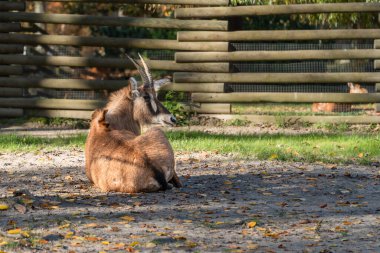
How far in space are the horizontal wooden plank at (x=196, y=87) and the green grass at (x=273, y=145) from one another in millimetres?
2093

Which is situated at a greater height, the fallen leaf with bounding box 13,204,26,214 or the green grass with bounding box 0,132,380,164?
the green grass with bounding box 0,132,380,164

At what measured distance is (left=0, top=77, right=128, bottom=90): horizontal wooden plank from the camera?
15516 millimetres

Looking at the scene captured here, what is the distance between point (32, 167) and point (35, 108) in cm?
537

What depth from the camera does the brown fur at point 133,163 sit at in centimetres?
830

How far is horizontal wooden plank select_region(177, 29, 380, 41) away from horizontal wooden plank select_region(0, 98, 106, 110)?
2.05 meters

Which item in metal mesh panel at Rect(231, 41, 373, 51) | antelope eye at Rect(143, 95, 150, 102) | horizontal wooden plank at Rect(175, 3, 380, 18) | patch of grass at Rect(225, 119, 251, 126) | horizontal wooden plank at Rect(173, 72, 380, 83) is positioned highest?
horizontal wooden plank at Rect(175, 3, 380, 18)

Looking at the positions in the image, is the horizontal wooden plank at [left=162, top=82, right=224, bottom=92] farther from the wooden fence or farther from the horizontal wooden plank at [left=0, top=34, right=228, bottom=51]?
the horizontal wooden plank at [left=0, top=34, right=228, bottom=51]

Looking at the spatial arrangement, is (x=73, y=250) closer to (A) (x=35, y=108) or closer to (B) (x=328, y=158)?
(B) (x=328, y=158)

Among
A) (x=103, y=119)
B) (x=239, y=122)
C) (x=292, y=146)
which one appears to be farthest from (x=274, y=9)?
(x=103, y=119)

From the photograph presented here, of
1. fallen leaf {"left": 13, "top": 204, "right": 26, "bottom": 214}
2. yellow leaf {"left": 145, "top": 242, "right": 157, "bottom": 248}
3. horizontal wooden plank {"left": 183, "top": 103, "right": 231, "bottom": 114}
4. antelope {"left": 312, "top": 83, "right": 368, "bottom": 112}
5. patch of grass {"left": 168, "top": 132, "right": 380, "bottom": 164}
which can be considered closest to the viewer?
yellow leaf {"left": 145, "top": 242, "right": 157, "bottom": 248}

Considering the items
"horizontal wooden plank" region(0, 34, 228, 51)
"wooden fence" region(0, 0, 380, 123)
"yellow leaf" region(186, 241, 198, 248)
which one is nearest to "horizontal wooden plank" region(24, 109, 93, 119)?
"wooden fence" region(0, 0, 380, 123)

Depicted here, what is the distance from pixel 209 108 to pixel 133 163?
7.28m

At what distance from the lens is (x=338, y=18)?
1836 cm

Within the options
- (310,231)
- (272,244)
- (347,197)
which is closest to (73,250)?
(272,244)
